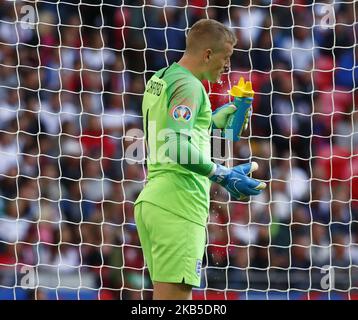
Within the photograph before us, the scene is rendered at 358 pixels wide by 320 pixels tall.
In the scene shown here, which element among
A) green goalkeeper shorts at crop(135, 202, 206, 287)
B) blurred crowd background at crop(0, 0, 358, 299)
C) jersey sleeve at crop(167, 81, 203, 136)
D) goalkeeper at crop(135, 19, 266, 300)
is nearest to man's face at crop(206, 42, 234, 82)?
goalkeeper at crop(135, 19, 266, 300)

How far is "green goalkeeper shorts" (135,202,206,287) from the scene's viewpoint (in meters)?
3.65

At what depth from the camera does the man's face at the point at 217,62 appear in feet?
12.3


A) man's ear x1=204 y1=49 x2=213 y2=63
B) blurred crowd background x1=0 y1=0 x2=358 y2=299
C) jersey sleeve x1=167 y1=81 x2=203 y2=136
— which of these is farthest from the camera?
blurred crowd background x1=0 y1=0 x2=358 y2=299

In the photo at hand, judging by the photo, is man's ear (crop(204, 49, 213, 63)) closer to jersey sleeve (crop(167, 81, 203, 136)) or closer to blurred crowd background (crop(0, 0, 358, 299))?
jersey sleeve (crop(167, 81, 203, 136))

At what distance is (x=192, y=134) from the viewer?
366 centimetres

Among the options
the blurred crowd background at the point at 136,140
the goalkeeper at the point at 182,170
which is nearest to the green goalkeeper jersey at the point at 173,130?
the goalkeeper at the point at 182,170

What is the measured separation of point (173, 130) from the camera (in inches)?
142

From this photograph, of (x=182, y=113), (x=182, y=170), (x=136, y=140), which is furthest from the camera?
(x=136, y=140)

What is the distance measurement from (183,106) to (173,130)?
10 cm

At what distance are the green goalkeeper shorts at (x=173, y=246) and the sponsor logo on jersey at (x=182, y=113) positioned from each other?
35 cm

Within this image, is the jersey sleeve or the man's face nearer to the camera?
the jersey sleeve

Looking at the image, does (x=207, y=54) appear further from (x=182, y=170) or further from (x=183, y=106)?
(x=182, y=170)

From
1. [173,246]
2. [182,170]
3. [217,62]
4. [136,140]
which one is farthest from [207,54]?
[136,140]

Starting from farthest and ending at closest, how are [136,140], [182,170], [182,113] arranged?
[136,140] → [182,170] → [182,113]
